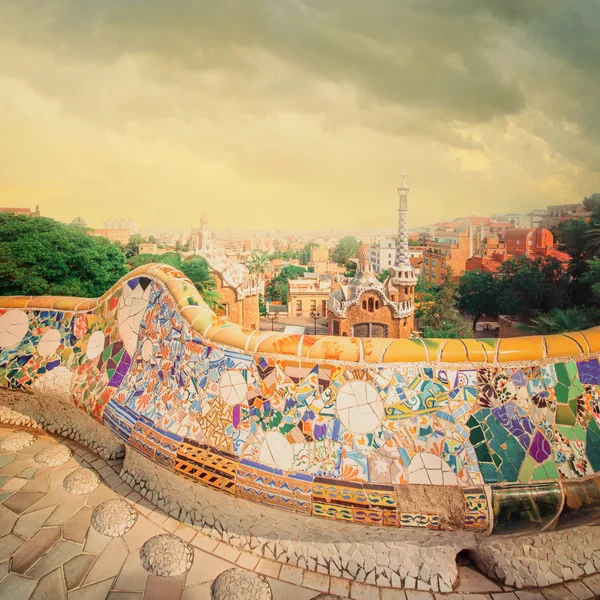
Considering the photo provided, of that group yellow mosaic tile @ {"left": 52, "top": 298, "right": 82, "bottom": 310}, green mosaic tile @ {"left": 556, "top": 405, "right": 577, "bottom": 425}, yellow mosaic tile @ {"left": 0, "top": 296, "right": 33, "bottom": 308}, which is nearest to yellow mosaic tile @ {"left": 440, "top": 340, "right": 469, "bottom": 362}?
green mosaic tile @ {"left": 556, "top": 405, "right": 577, "bottom": 425}

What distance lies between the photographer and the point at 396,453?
348 cm

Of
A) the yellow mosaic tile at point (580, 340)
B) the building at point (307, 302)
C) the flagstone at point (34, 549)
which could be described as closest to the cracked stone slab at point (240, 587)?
the flagstone at point (34, 549)

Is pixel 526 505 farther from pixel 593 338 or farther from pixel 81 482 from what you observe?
pixel 81 482

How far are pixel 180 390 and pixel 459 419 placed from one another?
264cm

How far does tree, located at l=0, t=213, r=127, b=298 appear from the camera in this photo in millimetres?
12477

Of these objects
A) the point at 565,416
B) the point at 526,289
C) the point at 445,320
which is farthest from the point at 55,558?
the point at 526,289

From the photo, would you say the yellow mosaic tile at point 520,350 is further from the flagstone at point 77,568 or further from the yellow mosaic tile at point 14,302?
the yellow mosaic tile at point 14,302

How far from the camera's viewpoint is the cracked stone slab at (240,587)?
3.30 metres

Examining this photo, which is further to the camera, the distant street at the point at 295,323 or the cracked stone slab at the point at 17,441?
the distant street at the point at 295,323

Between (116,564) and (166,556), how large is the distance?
0.43m

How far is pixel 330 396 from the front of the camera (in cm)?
365

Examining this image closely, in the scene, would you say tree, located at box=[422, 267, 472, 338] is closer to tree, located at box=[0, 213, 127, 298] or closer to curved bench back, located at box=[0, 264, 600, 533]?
tree, located at box=[0, 213, 127, 298]

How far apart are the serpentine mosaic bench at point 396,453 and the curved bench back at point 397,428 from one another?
1cm

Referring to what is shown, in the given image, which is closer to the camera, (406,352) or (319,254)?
(406,352)
